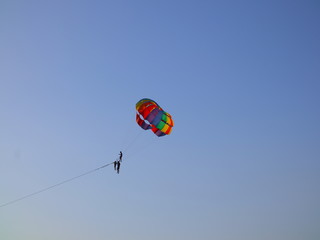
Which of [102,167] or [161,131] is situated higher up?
[161,131]

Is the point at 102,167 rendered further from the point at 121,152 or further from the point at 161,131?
the point at 161,131

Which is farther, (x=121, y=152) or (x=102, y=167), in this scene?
(x=121, y=152)

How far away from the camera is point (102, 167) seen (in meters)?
16.7

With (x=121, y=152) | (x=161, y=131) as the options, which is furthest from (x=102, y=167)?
(x=161, y=131)

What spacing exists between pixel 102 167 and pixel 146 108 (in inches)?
222

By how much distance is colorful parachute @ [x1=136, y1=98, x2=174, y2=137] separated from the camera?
19.5 m

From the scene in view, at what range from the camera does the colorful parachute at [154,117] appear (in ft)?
63.8

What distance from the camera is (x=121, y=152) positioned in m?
19.7

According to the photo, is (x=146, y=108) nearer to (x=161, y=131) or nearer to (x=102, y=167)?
(x=161, y=131)

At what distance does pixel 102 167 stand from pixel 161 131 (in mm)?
5599

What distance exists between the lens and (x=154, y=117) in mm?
19453

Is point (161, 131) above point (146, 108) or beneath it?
beneath

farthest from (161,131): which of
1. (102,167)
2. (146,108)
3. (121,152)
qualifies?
(102,167)

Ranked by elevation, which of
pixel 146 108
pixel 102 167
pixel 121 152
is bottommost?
pixel 102 167
